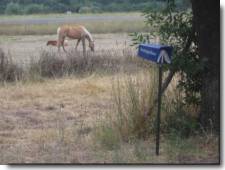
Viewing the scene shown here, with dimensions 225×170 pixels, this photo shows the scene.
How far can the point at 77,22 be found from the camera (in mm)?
36188

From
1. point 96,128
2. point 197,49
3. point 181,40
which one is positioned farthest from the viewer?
point 96,128

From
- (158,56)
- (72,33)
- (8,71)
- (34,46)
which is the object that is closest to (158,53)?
(158,56)

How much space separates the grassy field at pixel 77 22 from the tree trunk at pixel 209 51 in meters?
19.9

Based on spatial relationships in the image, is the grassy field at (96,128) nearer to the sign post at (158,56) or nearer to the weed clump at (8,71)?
the sign post at (158,56)

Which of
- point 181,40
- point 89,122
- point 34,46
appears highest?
point 181,40

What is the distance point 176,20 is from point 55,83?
4500 mm

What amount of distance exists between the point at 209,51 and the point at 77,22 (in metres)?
30.7

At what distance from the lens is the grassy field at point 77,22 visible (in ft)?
102

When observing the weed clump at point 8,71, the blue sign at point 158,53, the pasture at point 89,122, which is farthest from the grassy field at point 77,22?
the blue sign at point 158,53

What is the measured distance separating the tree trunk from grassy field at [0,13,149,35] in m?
19.9

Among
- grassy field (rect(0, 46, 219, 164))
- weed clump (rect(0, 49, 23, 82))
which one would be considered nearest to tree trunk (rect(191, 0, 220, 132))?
grassy field (rect(0, 46, 219, 164))

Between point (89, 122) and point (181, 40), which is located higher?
point (181, 40)

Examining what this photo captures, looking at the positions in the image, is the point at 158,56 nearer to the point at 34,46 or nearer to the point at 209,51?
the point at 209,51

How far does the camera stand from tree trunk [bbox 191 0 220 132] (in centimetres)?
581
